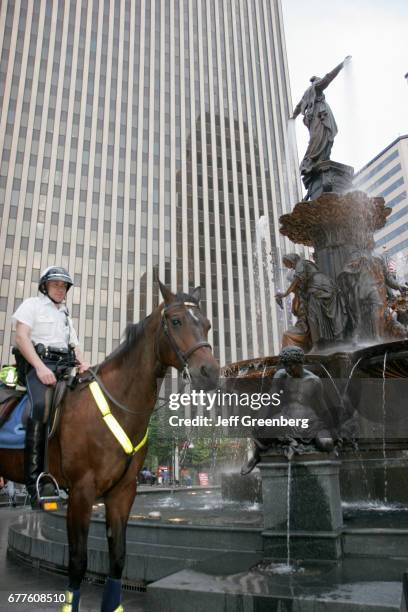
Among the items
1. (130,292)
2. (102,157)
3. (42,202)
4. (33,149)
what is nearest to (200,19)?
(102,157)

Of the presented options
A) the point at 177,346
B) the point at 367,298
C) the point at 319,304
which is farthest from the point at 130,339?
the point at 367,298

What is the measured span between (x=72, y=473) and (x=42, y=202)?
6903 cm

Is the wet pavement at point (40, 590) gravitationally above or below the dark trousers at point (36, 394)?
below

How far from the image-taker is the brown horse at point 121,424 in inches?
140

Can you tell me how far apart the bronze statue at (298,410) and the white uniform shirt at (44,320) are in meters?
2.81

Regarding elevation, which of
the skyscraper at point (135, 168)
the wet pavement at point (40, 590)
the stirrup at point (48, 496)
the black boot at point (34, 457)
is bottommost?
the wet pavement at point (40, 590)

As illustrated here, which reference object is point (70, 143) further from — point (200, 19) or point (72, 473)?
point (72, 473)

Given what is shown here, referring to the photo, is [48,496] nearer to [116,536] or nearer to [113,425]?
[116,536]

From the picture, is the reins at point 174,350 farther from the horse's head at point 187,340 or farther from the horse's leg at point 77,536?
the horse's leg at point 77,536

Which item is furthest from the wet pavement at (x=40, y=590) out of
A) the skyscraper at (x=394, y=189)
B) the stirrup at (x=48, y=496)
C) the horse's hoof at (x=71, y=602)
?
the skyscraper at (x=394, y=189)

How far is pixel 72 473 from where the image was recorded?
146 inches

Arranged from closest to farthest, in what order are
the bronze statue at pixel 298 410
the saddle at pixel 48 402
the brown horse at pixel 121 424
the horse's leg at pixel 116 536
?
the brown horse at pixel 121 424, the horse's leg at pixel 116 536, the saddle at pixel 48 402, the bronze statue at pixel 298 410

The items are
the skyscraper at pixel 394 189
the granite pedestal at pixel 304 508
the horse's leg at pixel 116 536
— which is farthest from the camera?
the skyscraper at pixel 394 189

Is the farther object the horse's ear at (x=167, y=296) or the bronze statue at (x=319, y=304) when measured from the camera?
the bronze statue at (x=319, y=304)
